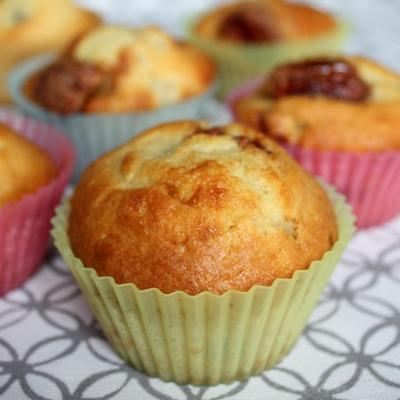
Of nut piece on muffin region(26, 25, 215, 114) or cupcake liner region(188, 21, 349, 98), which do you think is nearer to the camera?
nut piece on muffin region(26, 25, 215, 114)

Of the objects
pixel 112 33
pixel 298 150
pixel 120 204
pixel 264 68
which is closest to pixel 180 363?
pixel 120 204

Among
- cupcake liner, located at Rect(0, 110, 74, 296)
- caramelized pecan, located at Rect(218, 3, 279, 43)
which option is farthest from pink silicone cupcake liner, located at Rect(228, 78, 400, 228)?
caramelized pecan, located at Rect(218, 3, 279, 43)

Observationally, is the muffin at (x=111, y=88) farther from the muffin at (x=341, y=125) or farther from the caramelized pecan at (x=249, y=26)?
the caramelized pecan at (x=249, y=26)

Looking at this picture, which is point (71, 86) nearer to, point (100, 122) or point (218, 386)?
point (100, 122)

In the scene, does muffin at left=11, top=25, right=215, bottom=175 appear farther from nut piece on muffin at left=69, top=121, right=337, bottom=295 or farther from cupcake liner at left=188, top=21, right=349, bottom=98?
nut piece on muffin at left=69, top=121, right=337, bottom=295

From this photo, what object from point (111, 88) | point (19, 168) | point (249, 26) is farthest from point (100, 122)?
point (249, 26)

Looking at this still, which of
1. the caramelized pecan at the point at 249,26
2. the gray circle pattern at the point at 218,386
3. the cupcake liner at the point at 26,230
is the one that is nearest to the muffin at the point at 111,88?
the cupcake liner at the point at 26,230
